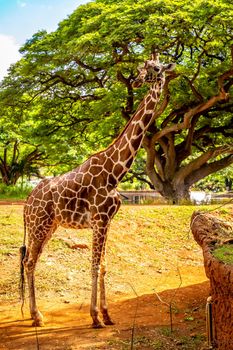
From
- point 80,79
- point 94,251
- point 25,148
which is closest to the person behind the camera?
point 94,251

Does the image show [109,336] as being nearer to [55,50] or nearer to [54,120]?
[55,50]

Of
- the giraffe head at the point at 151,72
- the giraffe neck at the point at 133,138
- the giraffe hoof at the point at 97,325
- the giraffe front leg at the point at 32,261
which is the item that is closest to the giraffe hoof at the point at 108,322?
the giraffe hoof at the point at 97,325

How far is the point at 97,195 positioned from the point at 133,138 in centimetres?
80

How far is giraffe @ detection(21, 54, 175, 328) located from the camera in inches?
237

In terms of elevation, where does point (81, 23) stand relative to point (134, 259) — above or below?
above

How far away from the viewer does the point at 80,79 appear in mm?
19484

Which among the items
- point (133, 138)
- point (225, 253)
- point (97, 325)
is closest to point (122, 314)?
point (97, 325)

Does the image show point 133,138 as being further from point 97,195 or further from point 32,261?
point 32,261

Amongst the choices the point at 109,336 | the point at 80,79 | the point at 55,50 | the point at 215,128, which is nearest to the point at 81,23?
the point at 55,50

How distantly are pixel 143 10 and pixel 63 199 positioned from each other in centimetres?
1015

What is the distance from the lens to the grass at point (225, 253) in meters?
3.86

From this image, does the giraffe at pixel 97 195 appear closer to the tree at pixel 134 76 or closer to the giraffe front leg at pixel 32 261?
the giraffe front leg at pixel 32 261

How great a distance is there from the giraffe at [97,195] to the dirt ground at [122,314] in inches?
12.7

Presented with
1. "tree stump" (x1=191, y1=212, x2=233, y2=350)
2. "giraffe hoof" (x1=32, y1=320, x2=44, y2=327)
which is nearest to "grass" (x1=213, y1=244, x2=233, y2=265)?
"tree stump" (x1=191, y1=212, x2=233, y2=350)
